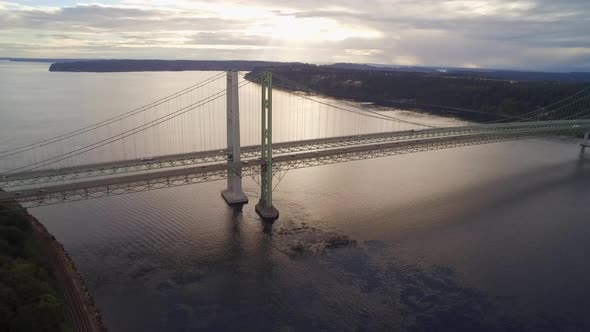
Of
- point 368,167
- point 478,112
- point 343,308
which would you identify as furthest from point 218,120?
point 478,112

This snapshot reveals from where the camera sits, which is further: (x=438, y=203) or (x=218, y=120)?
(x=218, y=120)

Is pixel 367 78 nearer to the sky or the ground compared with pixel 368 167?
nearer to the sky

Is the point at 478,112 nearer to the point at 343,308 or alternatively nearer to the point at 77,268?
the point at 343,308

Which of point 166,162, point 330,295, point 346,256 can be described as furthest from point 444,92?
point 330,295

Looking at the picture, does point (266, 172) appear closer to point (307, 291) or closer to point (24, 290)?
point (307, 291)

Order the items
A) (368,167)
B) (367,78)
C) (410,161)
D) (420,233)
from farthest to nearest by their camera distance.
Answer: (367,78), (410,161), (368,167), (420,233)

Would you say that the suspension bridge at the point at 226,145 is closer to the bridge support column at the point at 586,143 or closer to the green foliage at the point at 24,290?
the bridge support column at the point at 586,143

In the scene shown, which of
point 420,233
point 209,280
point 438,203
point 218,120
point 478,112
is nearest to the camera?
point 209,280

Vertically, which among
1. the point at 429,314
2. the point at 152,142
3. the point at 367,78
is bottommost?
the point at 429,314
